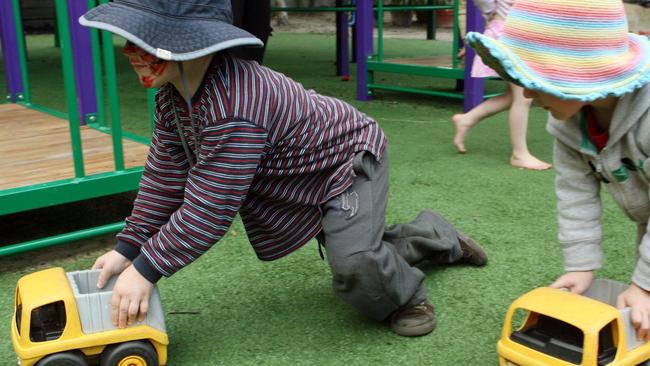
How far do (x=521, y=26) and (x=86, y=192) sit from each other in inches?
50.8

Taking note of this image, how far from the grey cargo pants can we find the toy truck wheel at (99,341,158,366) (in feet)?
1.26

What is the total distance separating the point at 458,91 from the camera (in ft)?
14.9

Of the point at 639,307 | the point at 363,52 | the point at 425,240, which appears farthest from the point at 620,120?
the point at 363,52

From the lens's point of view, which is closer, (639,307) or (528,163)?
(639,307)

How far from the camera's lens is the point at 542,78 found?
107cm

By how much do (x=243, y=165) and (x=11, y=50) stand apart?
98.5 inches

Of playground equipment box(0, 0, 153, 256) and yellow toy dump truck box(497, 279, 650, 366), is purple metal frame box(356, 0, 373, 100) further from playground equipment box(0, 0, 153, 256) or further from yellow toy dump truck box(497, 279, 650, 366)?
yellow toy dump truck box(497, 279, 650, 366)

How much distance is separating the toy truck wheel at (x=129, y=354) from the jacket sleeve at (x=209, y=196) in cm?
13

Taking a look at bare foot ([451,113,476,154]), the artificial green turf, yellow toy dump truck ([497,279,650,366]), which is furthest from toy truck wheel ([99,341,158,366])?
bare foot ([451,113,476,154])

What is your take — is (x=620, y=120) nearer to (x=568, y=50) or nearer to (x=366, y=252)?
(x=568, y=50)

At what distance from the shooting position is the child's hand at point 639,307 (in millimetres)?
1186

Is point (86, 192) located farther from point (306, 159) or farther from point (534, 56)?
point (534, 56)

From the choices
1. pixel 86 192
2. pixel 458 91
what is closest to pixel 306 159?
pixel 86 192

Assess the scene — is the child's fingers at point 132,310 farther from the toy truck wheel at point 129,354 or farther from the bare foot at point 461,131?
the bare foot at point 461,131
